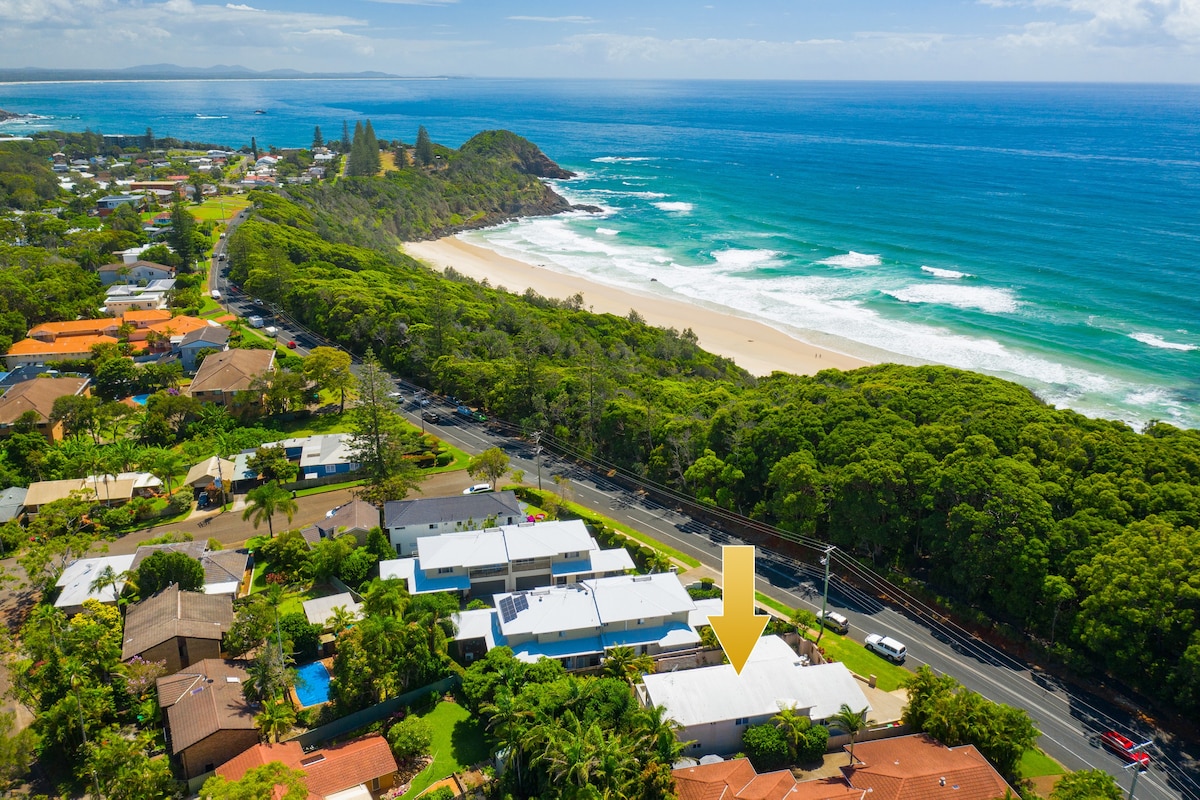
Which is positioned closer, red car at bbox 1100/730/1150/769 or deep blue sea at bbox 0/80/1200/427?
red car at bbox 1100/730/1150/769

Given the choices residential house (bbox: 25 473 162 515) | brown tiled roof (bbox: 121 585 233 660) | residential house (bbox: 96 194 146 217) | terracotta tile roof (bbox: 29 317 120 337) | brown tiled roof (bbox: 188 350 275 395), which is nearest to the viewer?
brown tiled roof (bbox: 121 585 233 660)

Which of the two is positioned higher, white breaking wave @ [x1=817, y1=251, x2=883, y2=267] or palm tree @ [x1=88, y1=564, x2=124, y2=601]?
white breaking wave @ [x1=817, y1=251, x2=883, y2=267]

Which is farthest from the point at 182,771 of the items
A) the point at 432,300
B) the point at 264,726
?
the point at 432,300

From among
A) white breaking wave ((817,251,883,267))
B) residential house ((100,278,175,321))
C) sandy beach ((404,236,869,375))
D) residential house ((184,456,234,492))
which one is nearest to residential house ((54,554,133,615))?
residential house ((184,456,234,492))

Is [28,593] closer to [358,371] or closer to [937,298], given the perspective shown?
[358,371]

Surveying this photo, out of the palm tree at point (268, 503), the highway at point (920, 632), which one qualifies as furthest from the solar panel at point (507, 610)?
the palm tree at point (268, 503)

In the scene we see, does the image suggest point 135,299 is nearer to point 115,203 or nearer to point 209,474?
point 209,474

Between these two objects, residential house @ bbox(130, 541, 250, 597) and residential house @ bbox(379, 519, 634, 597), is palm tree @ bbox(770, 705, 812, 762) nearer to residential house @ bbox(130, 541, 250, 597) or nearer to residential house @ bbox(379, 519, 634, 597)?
residential house @ bbox(379, 519, 634, 597)
